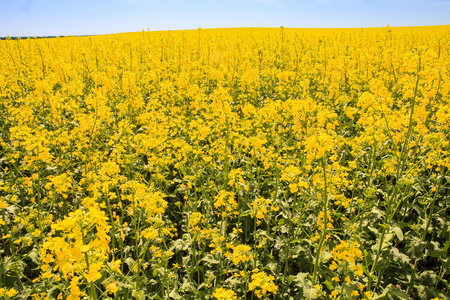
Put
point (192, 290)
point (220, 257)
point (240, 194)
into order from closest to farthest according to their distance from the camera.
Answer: point (192, 290), point (220, 257), point (240, 194)

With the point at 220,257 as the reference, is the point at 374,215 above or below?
above

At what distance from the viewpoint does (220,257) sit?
285 centimetres

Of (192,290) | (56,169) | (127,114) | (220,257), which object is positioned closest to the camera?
(192,290)

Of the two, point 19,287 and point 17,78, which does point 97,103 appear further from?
point 17,78

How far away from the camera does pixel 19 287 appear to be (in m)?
2.67

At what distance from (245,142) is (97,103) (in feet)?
8.62

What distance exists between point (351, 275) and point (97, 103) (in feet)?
14.3

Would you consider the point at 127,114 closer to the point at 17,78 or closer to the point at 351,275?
the point at 17,78

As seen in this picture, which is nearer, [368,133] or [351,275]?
[351,275]

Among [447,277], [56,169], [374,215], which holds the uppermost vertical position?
[56,169]

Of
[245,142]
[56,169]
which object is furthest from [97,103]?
[245,142]

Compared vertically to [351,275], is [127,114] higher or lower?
higher

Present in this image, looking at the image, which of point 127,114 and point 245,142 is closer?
point 245,142

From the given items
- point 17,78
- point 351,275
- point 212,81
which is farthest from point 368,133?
point 17,78
